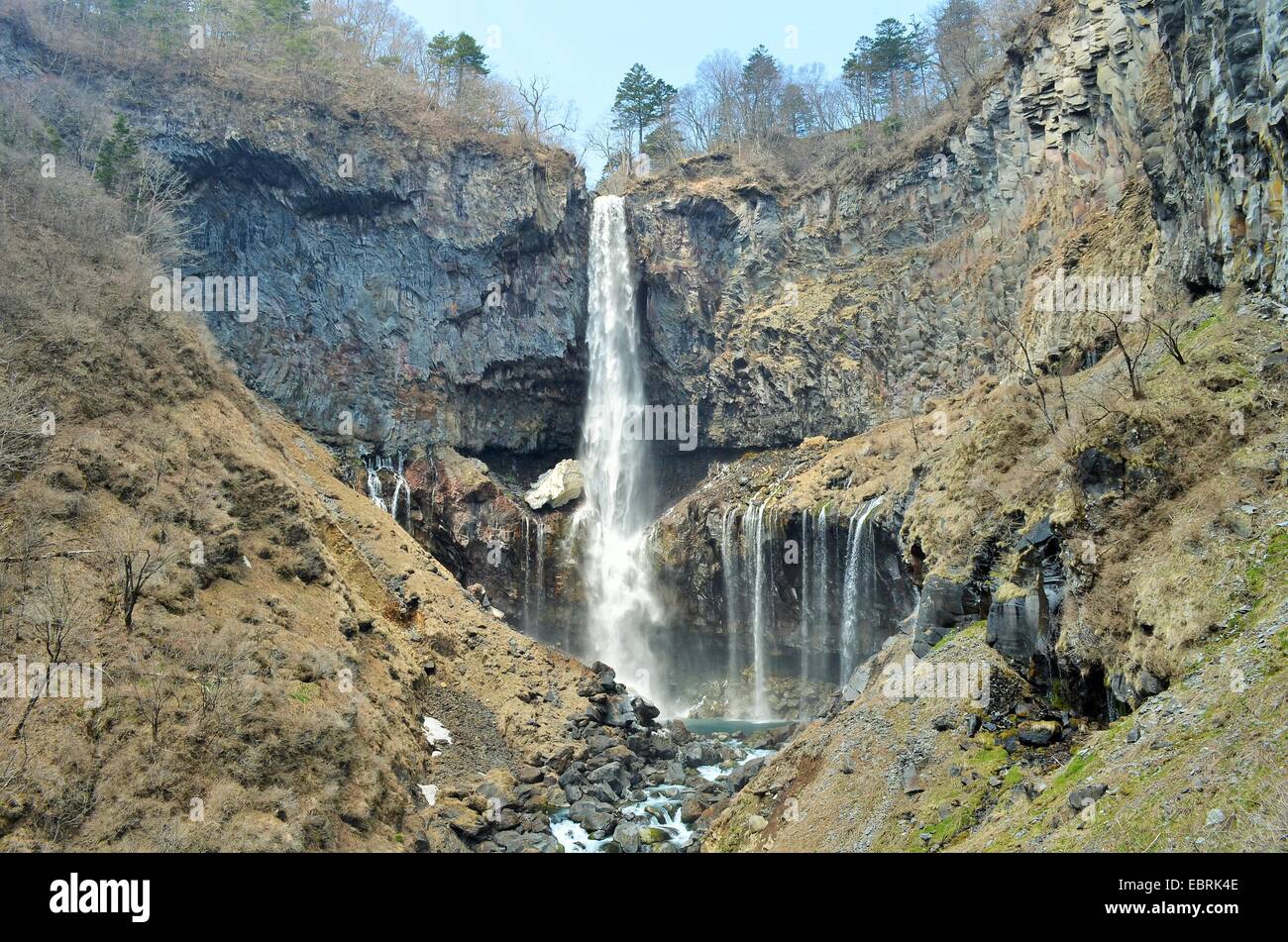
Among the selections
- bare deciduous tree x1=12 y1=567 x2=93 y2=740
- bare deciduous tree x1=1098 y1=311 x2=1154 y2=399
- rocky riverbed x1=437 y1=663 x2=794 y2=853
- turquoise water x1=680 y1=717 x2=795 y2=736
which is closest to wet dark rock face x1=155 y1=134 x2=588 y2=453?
turquoise water x1=680 y1=717 x2=795 y2=736

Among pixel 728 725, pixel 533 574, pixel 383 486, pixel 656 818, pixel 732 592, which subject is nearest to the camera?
pixel 656 818

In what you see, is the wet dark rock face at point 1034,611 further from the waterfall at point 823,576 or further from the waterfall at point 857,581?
the waterfall at point 823,576

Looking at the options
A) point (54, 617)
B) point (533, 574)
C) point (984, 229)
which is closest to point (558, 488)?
point (533, 574)

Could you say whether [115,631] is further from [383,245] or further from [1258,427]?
[383,245]

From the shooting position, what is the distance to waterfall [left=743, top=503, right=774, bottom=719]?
1523 inches

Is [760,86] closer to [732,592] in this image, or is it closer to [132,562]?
[732,592]

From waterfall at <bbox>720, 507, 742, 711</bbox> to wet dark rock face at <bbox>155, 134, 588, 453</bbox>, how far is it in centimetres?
1330

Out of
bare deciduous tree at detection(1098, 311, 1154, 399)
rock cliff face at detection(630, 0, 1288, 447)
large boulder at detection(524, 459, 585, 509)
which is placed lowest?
large boulder at detection(524, 459, 585, 509)

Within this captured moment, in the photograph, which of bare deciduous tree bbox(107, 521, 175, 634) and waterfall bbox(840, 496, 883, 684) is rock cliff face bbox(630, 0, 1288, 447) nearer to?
waterfall bbox(840, 496, 883, 684)

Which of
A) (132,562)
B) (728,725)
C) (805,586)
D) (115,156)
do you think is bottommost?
(728,725)

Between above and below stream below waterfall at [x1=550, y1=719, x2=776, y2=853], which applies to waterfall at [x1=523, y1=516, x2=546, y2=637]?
above

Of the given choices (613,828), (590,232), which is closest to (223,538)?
(613,828)

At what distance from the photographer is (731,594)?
4044 centimetres

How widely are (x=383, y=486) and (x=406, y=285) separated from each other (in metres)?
11.2
